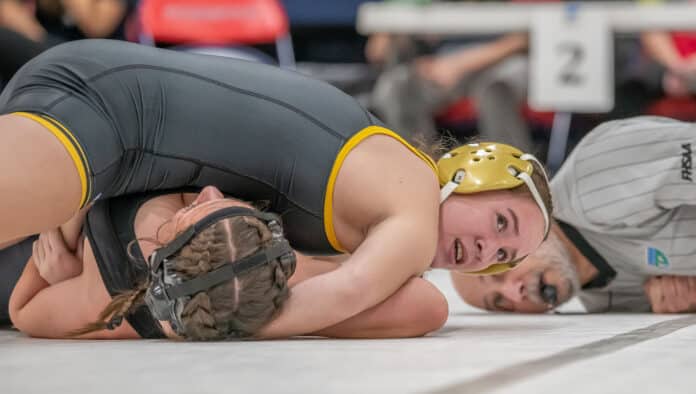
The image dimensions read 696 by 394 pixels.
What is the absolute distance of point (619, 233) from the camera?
232 cm

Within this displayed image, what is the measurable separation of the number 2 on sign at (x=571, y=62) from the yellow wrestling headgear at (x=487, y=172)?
255 cm

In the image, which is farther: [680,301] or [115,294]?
[680,301]

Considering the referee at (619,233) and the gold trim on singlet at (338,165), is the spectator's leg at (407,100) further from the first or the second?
the gold trim on singlet at (338,165)

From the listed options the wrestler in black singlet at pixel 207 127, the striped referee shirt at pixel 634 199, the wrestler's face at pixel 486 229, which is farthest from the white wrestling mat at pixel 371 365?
the striped referee shirt at pixel 634 199

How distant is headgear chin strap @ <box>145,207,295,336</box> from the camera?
150cm

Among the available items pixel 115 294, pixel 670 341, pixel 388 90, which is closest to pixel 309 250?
pixel 115 294

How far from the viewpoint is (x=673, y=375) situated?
1.21 meters

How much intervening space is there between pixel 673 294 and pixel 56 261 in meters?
1.32

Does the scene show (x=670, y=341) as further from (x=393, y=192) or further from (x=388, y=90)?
(x=388, y=90)

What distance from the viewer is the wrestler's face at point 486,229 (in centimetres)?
189

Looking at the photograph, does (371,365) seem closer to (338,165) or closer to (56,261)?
(338,165)

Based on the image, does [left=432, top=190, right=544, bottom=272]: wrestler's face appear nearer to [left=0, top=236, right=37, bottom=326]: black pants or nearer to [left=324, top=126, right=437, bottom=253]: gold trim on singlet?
[left=324, top=126, right=437, bottom=253]: gold trim on singlet

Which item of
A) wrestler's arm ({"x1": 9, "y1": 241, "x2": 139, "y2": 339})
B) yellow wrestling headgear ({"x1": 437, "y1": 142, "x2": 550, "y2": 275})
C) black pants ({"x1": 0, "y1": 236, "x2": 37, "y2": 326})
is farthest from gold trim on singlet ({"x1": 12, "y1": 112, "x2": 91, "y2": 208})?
yellow wrestling headgear ({"x1": 437, "y1": 142, "x2": 550, "y2": 275})

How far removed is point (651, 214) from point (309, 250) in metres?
0.82
